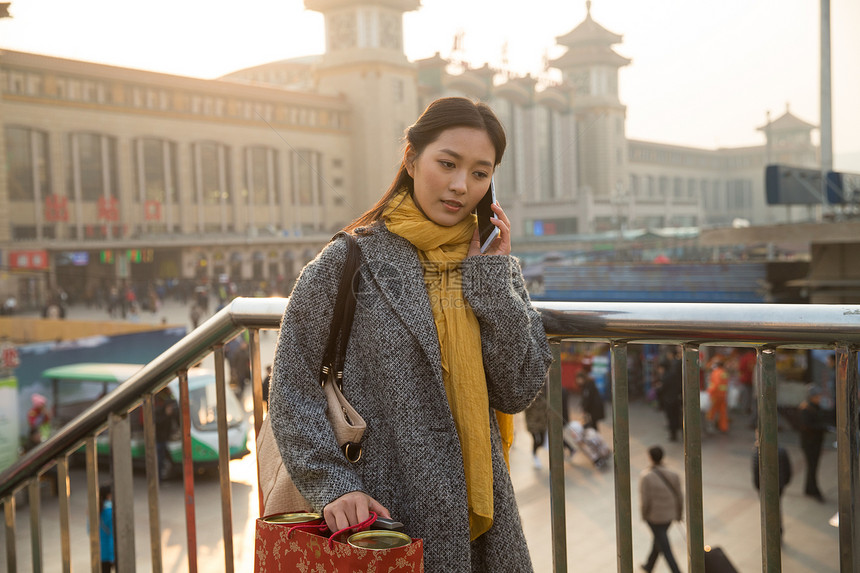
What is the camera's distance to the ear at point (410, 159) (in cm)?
139

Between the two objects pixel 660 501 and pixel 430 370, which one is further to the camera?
pixel 660 501

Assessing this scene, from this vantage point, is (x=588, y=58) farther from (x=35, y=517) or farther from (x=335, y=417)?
(x=335, y=417)

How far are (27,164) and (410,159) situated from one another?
106 ft

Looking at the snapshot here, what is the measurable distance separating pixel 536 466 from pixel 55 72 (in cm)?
2824

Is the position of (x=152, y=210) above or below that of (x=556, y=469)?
above

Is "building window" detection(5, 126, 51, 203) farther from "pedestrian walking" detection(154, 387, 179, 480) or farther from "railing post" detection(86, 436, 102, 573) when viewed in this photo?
"railing post" detection(86, 436, 102, 573)

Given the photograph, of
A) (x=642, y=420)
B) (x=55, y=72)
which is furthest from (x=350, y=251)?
(x=55, y=72)

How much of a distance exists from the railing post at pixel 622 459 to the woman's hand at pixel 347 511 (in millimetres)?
402

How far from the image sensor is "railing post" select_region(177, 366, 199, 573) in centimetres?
163

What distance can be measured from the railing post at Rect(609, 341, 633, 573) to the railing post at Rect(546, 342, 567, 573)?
0.32 feet

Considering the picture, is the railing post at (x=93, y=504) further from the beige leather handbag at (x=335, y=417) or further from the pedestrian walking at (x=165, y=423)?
the pedestrian walking at (x=165, y=423)

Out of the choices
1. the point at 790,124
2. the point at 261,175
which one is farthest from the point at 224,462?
the point at 790,124

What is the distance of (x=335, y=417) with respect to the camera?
1.25m

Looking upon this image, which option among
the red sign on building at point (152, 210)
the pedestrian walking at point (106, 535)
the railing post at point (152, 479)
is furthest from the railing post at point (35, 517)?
the red sign on building at point (152, 210)
